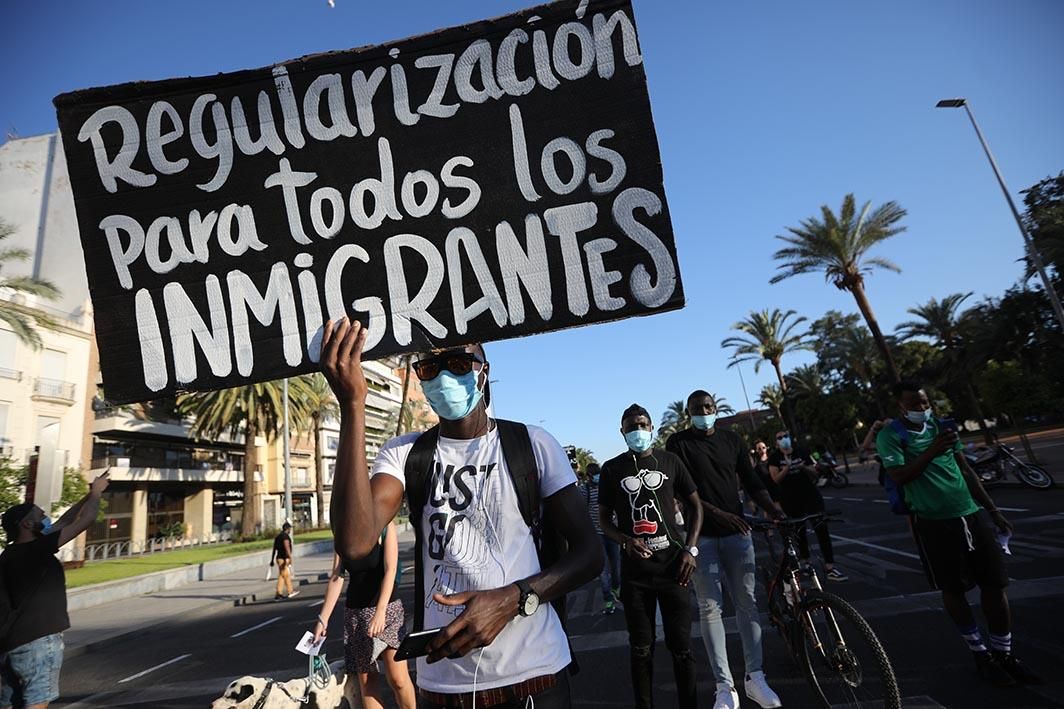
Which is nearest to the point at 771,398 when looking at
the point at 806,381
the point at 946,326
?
the point at 806,381

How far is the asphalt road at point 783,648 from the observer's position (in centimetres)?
401

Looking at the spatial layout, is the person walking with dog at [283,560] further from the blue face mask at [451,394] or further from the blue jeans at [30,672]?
the blue face mask at [451,394]

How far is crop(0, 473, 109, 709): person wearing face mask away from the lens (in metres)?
3.90

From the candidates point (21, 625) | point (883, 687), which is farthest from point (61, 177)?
point (883, 687)

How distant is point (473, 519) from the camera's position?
178 centimetres

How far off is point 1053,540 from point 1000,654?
18.6 feet

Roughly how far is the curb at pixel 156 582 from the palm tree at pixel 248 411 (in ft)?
30.2

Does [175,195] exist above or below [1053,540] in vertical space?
above

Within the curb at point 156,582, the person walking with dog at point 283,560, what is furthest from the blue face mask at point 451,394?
the curb at point 156,582

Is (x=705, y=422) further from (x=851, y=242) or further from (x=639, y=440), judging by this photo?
(x=851, y=242)

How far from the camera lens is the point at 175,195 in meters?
2.18

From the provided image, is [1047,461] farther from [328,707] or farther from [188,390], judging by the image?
[188,390]

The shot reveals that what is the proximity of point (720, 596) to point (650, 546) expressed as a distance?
80 centimetres

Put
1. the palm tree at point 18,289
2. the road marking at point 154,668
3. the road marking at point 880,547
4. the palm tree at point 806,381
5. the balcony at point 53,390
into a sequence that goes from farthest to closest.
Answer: the palm tree at point 806,381, the balcony at point 53,390, the palm tree at point 18,289, the road marking at point 880,547, the road marking at point 154,668
